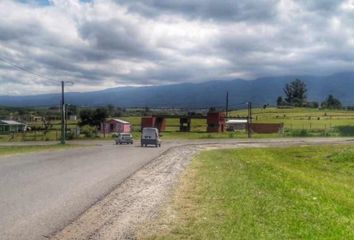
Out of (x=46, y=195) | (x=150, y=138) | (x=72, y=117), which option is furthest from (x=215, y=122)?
(x=46, y=195)

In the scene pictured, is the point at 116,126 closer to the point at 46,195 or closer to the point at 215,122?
the point at 215,122

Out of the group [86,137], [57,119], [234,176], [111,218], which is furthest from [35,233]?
[57,119]

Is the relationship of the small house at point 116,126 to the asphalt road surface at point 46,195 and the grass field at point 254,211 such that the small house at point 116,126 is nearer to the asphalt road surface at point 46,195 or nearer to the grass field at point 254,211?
the asphalt road surface at point 46,195

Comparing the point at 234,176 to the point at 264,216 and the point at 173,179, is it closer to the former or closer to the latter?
the point at 173,179

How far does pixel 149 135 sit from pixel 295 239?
46701 mm

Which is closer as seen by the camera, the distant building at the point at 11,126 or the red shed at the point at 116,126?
the red shed at the point at 116,126

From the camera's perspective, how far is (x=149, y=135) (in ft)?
181

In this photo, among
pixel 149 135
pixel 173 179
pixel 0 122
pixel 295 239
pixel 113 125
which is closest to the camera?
pixel 295 239

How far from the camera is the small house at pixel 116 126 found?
115 meters

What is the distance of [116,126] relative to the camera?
Result: 116m

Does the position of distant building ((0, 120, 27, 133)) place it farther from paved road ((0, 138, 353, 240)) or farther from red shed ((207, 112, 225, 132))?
paved road ((0, 138, 353, 240))

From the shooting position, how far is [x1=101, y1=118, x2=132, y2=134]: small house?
11451 cm

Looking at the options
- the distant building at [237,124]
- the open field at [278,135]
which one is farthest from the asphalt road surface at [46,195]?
the distant building at [237,124]

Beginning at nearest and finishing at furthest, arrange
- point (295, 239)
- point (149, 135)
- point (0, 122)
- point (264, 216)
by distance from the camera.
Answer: point (295, 239), point (264, 216), point (149, 135), point (0, 122)
